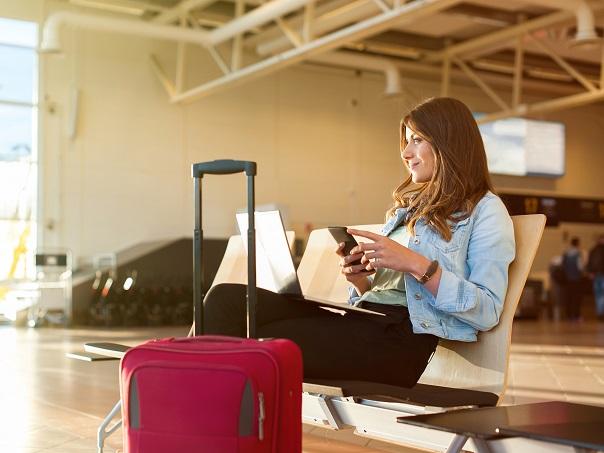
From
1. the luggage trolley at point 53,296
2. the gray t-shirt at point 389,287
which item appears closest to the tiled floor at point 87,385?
the gray t-shirt at point 389,287

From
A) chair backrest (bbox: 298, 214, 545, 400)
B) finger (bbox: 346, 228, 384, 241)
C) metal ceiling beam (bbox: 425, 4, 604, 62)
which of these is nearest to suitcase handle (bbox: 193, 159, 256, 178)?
finger (bbox: 346, 228, 384, 241)

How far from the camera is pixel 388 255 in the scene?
2207mm

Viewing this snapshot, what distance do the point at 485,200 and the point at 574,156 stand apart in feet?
59.2

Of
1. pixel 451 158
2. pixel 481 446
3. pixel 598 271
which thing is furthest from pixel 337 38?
pixel 481 446

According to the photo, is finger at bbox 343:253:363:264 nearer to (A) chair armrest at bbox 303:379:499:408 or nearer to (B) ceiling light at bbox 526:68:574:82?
(A) chair armrest at bbox 303:379:499:408

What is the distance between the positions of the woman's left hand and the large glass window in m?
12.6

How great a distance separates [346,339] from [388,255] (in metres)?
0.28

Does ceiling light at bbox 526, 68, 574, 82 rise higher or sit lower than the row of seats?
higher

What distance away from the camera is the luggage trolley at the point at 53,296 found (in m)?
13.2

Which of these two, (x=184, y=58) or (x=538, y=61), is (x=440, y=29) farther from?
(x=184, y=58)

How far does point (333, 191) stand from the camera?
16.6 m

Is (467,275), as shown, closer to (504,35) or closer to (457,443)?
(457,443)

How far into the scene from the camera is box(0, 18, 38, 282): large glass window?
13953 millimetres

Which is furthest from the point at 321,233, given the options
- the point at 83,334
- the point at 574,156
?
the point at 574,156
